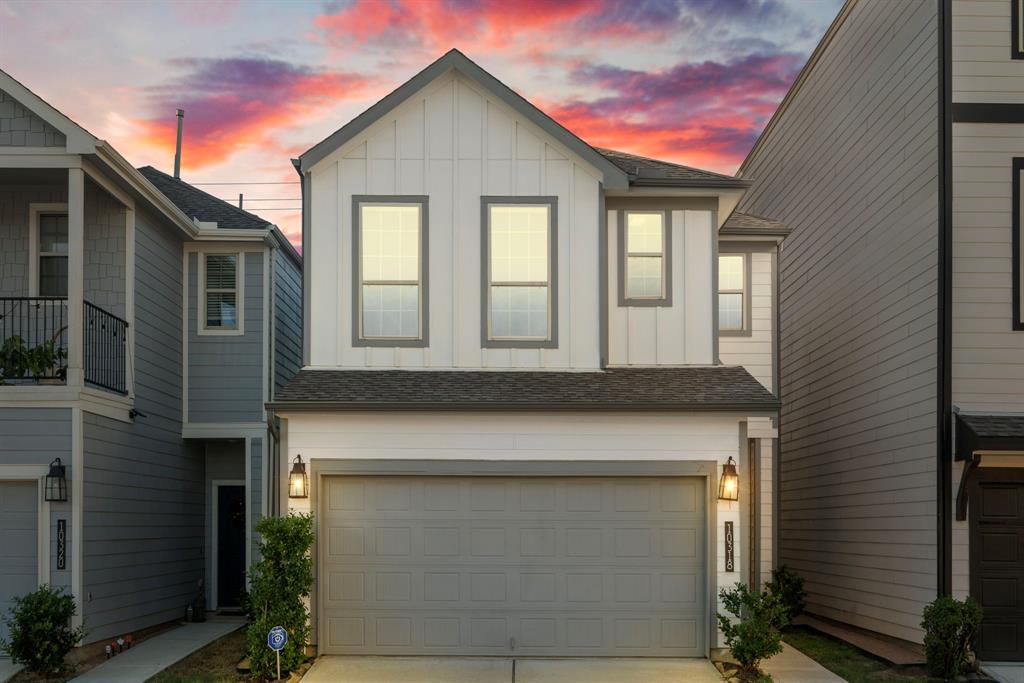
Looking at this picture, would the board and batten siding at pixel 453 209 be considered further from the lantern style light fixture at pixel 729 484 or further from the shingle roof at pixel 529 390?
the lantern style light fixture at pixel 729 484

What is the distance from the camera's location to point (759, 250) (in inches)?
616

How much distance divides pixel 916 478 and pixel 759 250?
4.68m

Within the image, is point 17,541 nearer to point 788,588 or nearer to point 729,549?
point 729,549

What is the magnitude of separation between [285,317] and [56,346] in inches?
161

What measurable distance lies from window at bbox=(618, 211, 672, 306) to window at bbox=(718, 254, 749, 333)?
2757mm

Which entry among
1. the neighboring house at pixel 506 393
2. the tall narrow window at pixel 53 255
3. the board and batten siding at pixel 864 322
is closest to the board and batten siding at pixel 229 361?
the tall narrow window at pixel 53 255

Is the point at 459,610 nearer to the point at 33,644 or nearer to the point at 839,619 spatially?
the point at 33,644

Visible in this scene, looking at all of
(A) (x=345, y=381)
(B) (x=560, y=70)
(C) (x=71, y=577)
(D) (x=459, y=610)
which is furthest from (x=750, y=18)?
(C) (x=71, y=577)

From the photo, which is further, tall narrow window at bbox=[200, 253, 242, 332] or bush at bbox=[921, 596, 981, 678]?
tall narrow window at bbox=[200, 253, 242, 332]

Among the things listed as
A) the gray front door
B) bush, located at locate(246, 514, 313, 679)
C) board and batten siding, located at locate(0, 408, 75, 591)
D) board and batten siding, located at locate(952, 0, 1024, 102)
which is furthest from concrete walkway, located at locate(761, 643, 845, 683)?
the gray front door

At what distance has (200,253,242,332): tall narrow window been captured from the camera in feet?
53.2

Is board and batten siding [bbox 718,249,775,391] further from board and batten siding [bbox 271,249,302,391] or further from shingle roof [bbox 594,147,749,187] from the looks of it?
board and batten siding [bbox 271,249,302,391]

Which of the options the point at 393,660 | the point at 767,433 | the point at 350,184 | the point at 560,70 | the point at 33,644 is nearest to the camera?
the point at 33,644

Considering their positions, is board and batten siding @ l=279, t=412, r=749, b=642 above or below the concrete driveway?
above
